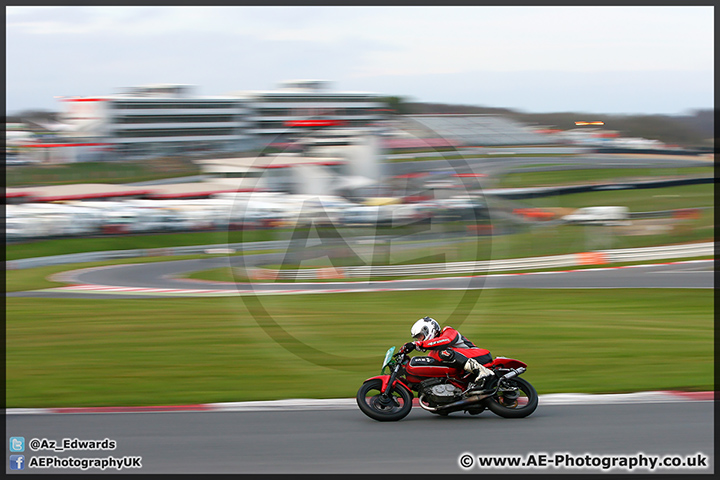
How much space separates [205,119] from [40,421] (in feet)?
164

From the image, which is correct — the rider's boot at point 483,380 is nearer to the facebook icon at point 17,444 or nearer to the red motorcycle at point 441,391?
the red motorcycle at point 441,391

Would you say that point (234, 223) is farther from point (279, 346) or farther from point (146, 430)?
point (146, 430)

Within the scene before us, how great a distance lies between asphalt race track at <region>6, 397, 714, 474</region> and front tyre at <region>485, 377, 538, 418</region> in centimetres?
9

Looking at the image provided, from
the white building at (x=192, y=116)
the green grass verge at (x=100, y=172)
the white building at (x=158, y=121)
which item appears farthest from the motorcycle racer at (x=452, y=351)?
the white building at (x=158, y=121)

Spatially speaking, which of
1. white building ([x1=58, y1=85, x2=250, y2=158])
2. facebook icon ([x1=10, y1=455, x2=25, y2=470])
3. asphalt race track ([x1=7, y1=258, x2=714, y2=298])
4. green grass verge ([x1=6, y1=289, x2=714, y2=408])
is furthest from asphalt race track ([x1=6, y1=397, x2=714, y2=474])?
white building ([x1=58, y1=85, x2=250, y2=158])

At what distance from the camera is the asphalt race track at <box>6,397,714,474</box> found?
538 centimetres

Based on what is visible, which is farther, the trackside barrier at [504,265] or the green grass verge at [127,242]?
the green grass verge at [127,242]

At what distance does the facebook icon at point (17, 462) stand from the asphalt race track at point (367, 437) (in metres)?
0.06

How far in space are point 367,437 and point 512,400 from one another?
1.53m

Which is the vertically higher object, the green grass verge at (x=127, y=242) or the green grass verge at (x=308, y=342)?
the green grass verge at (x=127, y=242)

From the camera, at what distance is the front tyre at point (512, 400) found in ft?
20.9

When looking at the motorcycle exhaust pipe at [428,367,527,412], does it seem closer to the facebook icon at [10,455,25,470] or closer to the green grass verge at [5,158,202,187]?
the facebook icon at [10,455,25,470]

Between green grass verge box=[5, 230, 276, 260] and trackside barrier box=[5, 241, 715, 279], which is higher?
green grass verge box=[5, 230, 276, 260]

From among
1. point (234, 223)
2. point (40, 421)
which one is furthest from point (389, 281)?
point (234, 223)
